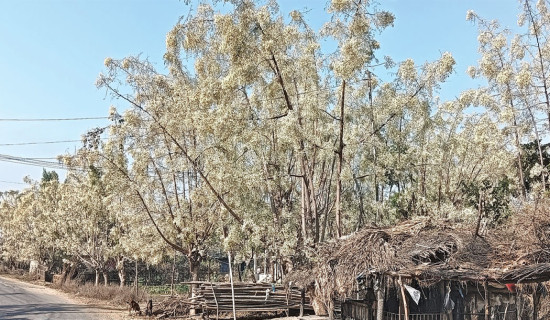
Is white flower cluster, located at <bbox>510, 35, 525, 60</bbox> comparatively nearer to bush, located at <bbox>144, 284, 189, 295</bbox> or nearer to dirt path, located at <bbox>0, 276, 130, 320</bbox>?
dirt path, located at <bbox>0, 276, 130, 320</bbox>

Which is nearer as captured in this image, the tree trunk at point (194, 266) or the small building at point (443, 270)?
the small building at point (443, 270)

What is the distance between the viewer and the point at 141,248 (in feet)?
70.0

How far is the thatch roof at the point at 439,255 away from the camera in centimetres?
1042

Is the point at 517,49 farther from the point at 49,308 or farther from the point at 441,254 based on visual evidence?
the point at 49,308

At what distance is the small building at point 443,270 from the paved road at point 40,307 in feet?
41.6

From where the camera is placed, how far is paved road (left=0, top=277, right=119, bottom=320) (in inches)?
799

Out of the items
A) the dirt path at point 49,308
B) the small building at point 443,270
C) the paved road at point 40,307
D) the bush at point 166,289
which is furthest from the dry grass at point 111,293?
the small building at point 443,270

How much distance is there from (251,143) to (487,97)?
25.5 ft

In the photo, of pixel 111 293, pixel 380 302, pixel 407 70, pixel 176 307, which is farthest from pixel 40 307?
pixel 407 70

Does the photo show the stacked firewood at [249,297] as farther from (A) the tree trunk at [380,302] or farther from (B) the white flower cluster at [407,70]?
(B) the white flower cluster at [407,70]

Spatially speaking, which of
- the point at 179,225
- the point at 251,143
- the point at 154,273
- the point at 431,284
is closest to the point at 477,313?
the point at 431,284

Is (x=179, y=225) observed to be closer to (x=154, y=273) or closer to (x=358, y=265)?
(x=358, y=265)

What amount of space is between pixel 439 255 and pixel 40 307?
1821cm

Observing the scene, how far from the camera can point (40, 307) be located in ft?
75.6
